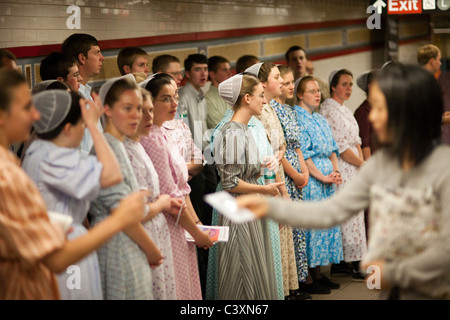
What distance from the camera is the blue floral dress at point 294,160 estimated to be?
5535 mm

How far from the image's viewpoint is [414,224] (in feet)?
7.57

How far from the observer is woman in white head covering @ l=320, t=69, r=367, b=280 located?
20.5ft

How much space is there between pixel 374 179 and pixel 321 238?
344cm

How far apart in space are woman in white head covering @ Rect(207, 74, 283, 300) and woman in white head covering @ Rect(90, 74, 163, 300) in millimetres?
1118

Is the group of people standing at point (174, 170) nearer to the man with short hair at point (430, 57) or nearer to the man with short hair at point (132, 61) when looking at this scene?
the man with short hair at point (132, 61)

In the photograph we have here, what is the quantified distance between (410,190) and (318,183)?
3551mm

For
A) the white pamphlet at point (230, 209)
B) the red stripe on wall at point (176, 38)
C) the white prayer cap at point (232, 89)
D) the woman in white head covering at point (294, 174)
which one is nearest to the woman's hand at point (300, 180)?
the woman in white head covering at point (294, 174)

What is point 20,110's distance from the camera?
2490 millimetres

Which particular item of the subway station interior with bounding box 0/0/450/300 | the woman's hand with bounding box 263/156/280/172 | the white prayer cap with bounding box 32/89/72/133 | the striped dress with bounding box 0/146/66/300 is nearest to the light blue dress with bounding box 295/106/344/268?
the subway station interior with bounding box 0/0/450/300

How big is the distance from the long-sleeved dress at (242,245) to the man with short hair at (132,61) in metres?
1.78

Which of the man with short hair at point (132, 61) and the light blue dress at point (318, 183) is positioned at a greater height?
the man with short hair at point (132, 61)

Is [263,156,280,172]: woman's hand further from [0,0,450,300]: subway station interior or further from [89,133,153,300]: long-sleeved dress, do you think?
[89,133,153,300]: long-sleeved dress

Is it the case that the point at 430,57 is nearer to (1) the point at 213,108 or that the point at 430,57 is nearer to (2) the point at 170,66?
(1) the point at 213,108

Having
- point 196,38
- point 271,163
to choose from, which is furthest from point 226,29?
point 271,163
